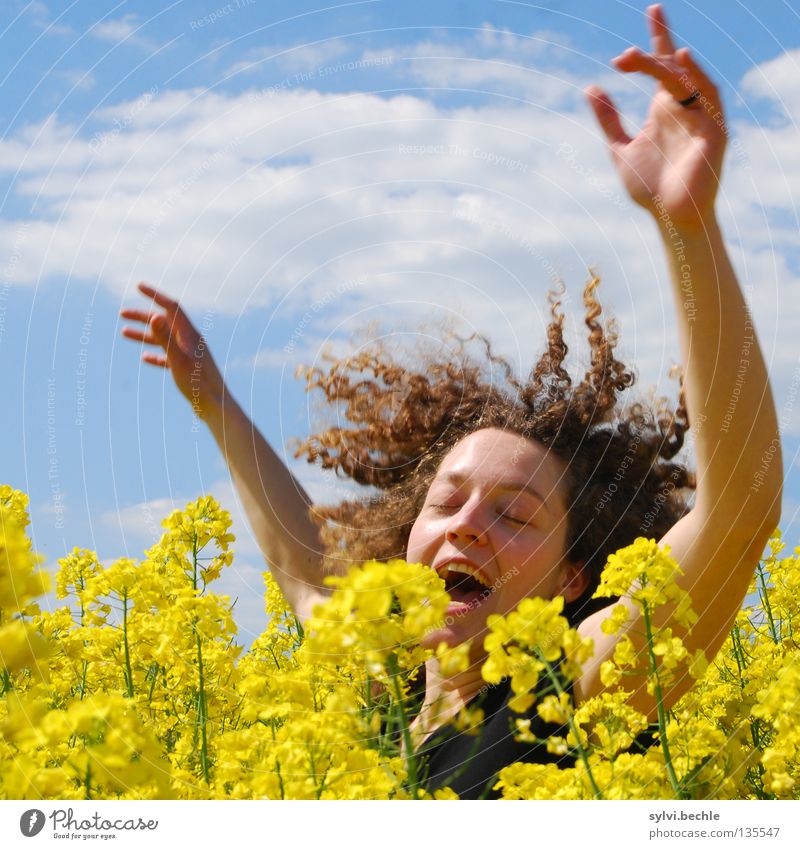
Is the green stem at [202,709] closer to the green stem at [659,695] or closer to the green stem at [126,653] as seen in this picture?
the green stem at [126,653]

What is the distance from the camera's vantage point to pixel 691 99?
1.63 metres

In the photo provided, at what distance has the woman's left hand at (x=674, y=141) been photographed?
5.22 feet

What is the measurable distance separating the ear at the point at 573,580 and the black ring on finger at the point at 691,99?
1.20m

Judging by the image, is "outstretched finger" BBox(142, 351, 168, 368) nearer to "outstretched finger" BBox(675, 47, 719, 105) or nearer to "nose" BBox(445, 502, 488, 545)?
"nose" BBox(445, 502, 488, 545)

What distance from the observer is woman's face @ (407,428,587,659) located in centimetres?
224

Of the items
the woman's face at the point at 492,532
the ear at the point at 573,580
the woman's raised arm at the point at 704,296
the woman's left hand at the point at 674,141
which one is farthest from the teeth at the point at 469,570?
the woman's left hand at the point at 674,141

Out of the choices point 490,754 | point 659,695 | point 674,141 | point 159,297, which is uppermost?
point 159,297

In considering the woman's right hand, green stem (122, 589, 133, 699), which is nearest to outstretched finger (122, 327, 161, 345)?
the woman's right hand

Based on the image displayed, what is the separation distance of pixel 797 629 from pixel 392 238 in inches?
64.1

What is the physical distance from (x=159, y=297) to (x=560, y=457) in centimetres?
111

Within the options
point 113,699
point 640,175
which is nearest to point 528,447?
point 640,175

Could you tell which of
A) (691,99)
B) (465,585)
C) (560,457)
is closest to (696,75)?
(691,99)

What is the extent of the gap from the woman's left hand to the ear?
1.09 m

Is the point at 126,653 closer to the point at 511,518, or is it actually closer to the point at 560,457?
the point at 511,518
